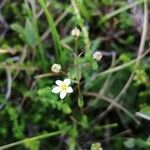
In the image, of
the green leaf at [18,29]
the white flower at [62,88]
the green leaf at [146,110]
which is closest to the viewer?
the white flower at [62,88]

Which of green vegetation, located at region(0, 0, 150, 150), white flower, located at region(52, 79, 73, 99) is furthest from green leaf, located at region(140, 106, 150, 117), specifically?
white flower, located at region(52, 79, 73, 99)

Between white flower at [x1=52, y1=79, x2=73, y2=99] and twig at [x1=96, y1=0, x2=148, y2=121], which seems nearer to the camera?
white flower at [x1=52, y1=79, x2=73, y2=99]

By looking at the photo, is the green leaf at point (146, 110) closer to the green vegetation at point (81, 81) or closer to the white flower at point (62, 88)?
the green vegetation at point (81, 81)

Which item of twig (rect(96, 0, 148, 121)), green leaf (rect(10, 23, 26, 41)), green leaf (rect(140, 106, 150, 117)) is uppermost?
green leaf (rect(10, 23, 26, 41))

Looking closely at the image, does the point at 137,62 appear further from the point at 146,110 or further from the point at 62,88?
the point at 62,88

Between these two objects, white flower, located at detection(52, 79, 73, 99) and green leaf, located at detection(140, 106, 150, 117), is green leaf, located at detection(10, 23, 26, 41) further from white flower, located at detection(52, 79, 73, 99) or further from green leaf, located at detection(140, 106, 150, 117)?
green leaf, located at detection(140, 106, 150, 117)

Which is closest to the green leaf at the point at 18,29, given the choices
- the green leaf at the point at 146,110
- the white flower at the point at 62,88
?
the white flower at the point at 62,88

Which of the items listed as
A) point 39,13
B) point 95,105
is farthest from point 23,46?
point 95,105

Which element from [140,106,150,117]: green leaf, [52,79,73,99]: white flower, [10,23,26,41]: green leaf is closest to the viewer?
[52,79,73,99]: white flower

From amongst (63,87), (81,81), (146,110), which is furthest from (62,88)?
(146,110)
